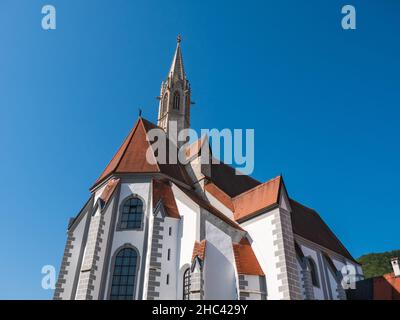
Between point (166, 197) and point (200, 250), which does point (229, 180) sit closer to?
point (166, 197)

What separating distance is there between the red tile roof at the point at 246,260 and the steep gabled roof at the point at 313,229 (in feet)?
25.1

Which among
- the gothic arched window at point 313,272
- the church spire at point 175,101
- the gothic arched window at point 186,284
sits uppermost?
the church spire at point 175,101

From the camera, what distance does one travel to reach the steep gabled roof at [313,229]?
1021 inches

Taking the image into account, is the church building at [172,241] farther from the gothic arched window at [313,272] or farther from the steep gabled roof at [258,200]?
the gothic arched window at [313,272]

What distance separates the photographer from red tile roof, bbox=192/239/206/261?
51.0 feet

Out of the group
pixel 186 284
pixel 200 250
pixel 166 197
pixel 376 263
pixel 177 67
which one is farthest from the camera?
pixel 376 263

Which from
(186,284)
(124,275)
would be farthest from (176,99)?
(186,284)

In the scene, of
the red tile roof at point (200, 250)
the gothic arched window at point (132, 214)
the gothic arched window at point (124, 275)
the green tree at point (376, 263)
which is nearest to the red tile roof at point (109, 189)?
the gothic arched window at point (132, 214)

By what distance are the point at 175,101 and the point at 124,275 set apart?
705 inches

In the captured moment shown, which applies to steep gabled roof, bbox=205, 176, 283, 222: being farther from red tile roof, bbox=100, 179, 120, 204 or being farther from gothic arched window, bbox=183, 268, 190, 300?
red tile roof, bbox=100, 179, 120, 204

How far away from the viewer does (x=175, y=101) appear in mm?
30609

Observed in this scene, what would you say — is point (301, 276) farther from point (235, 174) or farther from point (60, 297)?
point (60, 297)

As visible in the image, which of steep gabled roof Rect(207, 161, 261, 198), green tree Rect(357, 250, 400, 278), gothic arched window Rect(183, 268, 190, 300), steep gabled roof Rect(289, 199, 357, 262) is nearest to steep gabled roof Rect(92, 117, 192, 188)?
steep gabled roof Rect(207, 161, 261, 198)
